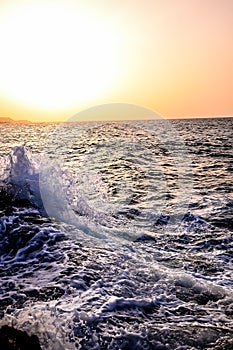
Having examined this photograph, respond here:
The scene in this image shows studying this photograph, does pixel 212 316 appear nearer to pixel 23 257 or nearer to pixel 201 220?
pixel 23 257

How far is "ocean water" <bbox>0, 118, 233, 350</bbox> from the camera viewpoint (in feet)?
12.6

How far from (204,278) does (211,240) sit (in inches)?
96.4

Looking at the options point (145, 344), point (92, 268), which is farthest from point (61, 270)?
point (145, 344)

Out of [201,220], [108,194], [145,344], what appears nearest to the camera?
[145,344]

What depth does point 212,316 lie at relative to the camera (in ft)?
14.3

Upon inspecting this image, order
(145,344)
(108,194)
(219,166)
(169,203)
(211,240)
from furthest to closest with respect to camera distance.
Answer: (219,166) → (108,194) → (169,203) → (211,240) → (145,344)

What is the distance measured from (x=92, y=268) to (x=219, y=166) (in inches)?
651

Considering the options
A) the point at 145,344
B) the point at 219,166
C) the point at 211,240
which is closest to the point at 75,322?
the point at 145,344

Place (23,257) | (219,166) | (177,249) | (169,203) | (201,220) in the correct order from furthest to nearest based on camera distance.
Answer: (219,166) < (169,203) < (201,220) < (177,249) < (23,257)

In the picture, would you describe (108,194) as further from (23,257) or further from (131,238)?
(23,257)

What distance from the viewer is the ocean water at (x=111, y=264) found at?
383cm

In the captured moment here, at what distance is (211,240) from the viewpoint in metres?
7.98

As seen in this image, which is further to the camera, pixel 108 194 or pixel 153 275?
pixel 108 194

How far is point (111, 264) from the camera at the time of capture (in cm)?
569
